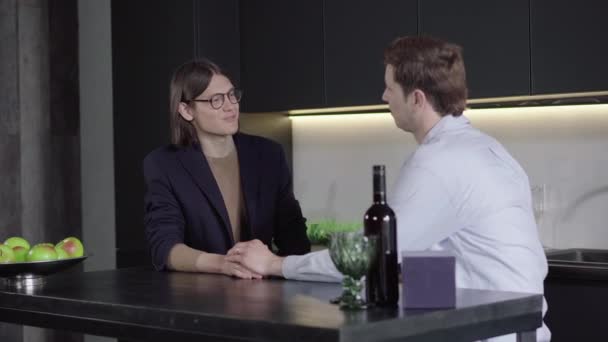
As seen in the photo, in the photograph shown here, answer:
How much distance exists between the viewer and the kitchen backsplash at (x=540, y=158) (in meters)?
4.36

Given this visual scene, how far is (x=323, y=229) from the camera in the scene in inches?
190

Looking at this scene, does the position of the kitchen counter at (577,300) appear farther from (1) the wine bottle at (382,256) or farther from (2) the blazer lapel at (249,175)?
(1) the wine bottle at (382,256)

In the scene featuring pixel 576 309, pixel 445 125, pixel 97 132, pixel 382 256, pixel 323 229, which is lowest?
pixel 576 309

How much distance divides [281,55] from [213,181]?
6.11ft

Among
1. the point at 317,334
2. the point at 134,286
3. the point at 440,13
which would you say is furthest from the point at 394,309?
the point at 440,13

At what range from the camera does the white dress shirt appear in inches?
92.1

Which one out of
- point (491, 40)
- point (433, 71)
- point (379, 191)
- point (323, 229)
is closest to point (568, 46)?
point (491, 40)

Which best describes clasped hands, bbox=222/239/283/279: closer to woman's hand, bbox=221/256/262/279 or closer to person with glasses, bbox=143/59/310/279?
woman's hand, bbox=221/256/262/279

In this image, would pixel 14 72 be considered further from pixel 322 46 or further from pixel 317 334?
pixel 317 334

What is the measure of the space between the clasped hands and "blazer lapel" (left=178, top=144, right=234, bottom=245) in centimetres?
48

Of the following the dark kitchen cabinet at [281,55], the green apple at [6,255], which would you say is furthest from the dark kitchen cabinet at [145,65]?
the green apple at [6,255]

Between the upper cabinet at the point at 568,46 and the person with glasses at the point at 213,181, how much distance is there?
1304 mm

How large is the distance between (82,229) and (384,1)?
2.35 meters

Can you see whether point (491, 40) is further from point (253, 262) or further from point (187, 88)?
point (253, 262)
